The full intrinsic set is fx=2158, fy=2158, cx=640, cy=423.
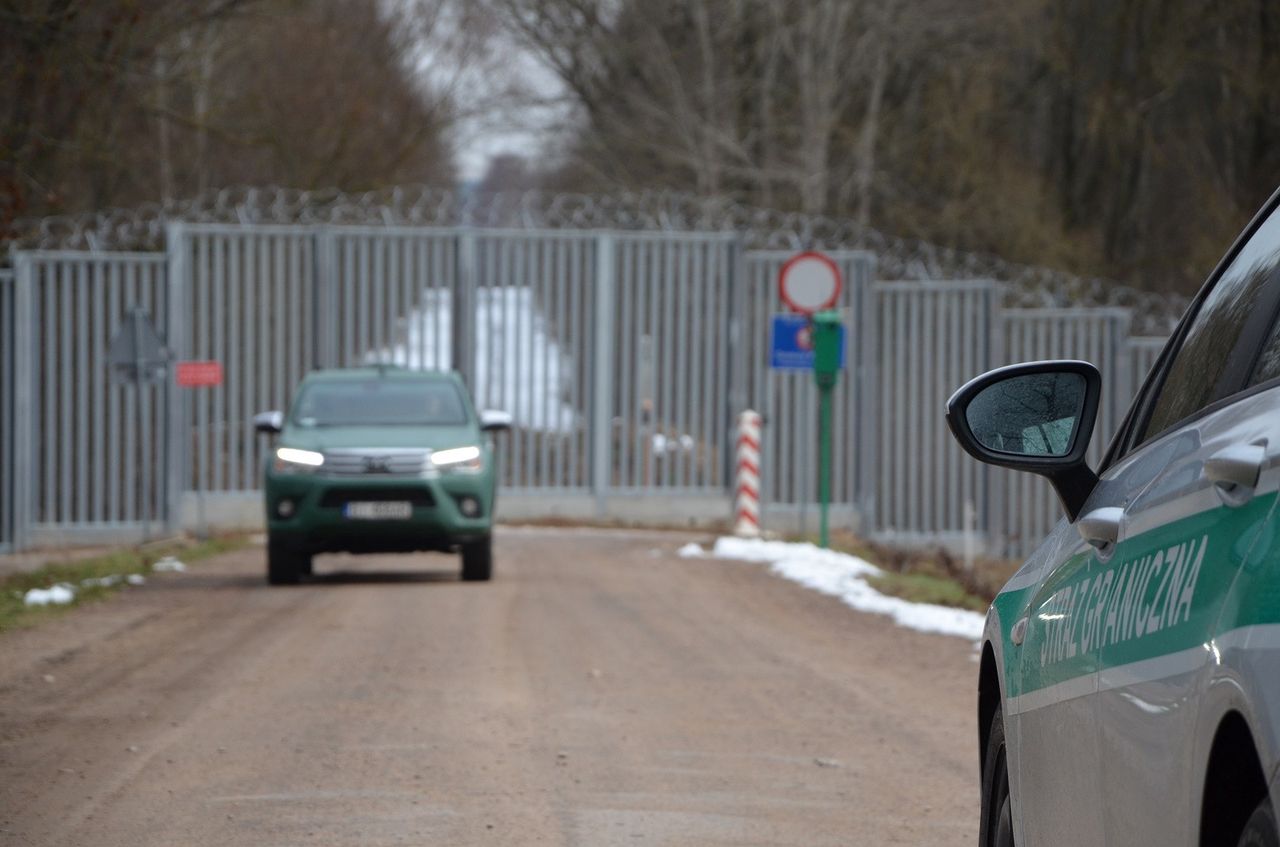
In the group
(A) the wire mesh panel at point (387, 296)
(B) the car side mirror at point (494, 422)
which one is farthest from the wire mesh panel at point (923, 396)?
(B) the car side mirror at point (494, 422)

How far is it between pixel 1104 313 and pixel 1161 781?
24.2 meters

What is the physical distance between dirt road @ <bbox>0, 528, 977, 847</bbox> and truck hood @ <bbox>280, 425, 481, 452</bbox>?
154 centimetres

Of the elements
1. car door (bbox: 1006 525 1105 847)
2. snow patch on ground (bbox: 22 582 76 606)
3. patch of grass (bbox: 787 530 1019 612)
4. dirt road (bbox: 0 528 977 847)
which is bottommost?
patch of grass (bbox: 787 530 1019 612)

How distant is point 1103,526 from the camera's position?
3.55m

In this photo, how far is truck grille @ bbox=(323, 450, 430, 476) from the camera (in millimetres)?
17484

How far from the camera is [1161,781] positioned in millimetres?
2840

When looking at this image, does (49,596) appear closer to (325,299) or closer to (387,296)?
(325,299)

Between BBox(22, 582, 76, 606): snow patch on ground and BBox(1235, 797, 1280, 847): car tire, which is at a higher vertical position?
BBox(1235, 797, 1280, 847): car tire

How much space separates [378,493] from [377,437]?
0.65 metres

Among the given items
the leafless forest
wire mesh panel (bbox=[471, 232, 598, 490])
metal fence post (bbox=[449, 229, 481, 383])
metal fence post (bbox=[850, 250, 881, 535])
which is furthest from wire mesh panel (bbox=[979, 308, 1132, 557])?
the leafless forest

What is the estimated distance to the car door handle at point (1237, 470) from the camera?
262 centimetres

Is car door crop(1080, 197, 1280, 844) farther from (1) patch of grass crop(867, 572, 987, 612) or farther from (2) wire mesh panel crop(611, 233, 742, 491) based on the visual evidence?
(2) wire mesh panel crop(611, 233, 742, 491)

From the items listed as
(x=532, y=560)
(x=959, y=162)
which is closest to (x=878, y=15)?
(x=959, y=162)

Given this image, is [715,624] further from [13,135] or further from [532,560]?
[13,135]
